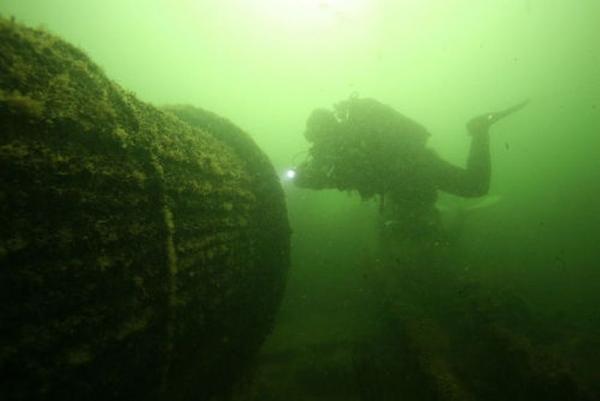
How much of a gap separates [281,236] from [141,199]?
224 centimetres

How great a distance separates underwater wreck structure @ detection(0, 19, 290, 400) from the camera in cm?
160

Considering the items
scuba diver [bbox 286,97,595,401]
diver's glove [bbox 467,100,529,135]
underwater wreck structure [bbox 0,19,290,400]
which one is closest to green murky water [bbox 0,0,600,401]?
scuba diver [bbox 286,97,595,401]

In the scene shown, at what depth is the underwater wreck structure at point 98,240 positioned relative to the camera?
1599 mm

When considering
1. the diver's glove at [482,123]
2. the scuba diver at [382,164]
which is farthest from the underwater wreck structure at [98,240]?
the diver's glove at [482,123]

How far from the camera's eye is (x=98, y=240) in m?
1.91

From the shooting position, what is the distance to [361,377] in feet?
14.5

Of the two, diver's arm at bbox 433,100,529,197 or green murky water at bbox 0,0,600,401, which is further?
diver's arm at bbox 433,100,529,197

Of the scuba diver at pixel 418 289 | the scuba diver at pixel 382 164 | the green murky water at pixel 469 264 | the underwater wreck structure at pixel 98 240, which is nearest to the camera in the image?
the underwater wreck structure at pixel 98 240

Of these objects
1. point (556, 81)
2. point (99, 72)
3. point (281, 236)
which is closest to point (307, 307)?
point (281, 236)

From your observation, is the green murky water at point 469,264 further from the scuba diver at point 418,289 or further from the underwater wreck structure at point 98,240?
the underwater wreck structure at point 98,240

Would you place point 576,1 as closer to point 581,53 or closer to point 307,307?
point 581,53

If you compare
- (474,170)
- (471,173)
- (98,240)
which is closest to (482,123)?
(474,170)

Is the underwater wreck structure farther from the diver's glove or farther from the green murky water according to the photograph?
the diver's glove

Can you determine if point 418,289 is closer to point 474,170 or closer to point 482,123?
point 474,170
